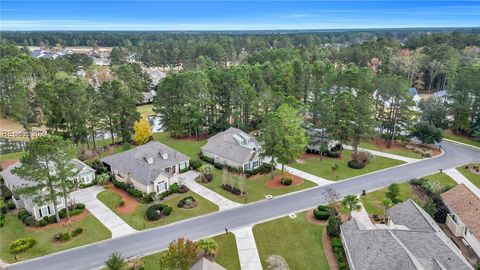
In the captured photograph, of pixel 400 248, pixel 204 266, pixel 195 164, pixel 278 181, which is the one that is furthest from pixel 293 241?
pixel 195 164

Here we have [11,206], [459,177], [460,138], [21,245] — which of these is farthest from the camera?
[460,138]

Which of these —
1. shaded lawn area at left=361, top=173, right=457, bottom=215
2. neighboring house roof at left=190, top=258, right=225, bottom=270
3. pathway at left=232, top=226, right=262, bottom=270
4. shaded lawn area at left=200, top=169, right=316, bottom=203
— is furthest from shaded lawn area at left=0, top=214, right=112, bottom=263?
shaded lawn area at left=361, top=173, right=457, bottom=215

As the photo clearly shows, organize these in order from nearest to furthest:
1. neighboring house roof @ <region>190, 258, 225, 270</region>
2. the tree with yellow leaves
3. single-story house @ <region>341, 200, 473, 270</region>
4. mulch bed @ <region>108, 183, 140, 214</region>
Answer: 1. single-story house @ <region>341, 200, 473, 270</region>
2. neighboring house roof @ <region>190, 258, 225, 270</region>
3. mulch bed @ <region>108, 183, 140, 214</region>
4. the tree with yellow leaves

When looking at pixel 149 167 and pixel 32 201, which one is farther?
pixel 149 167

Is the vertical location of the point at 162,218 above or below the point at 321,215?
below

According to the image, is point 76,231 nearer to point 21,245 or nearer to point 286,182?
point 21,245

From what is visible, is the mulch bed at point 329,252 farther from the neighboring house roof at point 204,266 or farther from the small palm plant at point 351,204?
the neighboring house roof at point 204,266

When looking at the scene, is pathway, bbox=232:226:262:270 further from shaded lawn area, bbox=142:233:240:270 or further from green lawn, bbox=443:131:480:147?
green lawn, bbox=443:131:480:147
